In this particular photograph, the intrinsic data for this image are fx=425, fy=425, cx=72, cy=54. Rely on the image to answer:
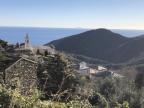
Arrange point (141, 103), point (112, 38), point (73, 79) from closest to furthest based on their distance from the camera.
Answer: point (73, 79) < point (141, 103) < point (112, 38)

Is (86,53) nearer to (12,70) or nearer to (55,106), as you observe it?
(12,70)

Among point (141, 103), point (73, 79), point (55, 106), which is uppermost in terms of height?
point (55, 106)

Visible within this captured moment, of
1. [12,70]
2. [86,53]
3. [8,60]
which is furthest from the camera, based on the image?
[86,53]

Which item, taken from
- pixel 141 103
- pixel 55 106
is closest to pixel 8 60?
pixel 141 103

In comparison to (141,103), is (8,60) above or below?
above

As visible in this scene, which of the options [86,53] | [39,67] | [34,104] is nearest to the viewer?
[34,104]

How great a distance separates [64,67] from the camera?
27.0 metres

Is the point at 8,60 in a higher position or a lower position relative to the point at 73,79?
higher

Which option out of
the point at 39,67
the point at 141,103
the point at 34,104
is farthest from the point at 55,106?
the point at 141,103

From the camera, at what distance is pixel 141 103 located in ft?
99.1

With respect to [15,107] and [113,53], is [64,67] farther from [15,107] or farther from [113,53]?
[113,53]

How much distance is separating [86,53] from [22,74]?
149808mm

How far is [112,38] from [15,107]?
602ft

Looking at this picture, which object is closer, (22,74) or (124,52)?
(22,74)
